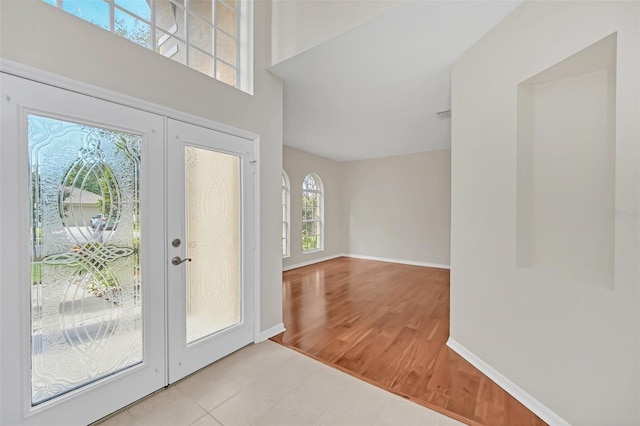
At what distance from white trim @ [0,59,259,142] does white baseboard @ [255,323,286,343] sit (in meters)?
1.99

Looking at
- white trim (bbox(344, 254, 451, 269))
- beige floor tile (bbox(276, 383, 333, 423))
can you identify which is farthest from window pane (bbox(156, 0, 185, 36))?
white trim (bbox(344, 254, 451, 269))

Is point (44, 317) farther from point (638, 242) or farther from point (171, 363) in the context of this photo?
point (638, 242)

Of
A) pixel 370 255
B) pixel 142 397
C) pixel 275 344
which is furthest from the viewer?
pixel 370 255

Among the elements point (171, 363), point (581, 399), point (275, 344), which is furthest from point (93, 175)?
point (581, 399)

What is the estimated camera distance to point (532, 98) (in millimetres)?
1773

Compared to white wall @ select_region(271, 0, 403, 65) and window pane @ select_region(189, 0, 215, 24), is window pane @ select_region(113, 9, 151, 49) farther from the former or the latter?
white wall @ select_region(271, 0, 403, 65)

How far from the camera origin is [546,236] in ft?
5.62

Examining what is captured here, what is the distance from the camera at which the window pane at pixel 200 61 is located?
213 cm

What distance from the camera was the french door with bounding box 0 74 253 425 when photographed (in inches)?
49.9

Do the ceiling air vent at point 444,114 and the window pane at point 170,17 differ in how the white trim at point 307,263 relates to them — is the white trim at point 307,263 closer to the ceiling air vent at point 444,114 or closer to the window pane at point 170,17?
the ceiling air vent at point 444,114

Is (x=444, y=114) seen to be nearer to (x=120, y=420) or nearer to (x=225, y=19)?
(x=225, y=19)

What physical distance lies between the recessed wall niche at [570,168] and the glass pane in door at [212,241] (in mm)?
2311

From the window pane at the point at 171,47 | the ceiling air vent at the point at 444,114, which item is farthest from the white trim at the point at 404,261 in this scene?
the window pane at the point at 171,47

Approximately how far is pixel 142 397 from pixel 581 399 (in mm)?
2731
